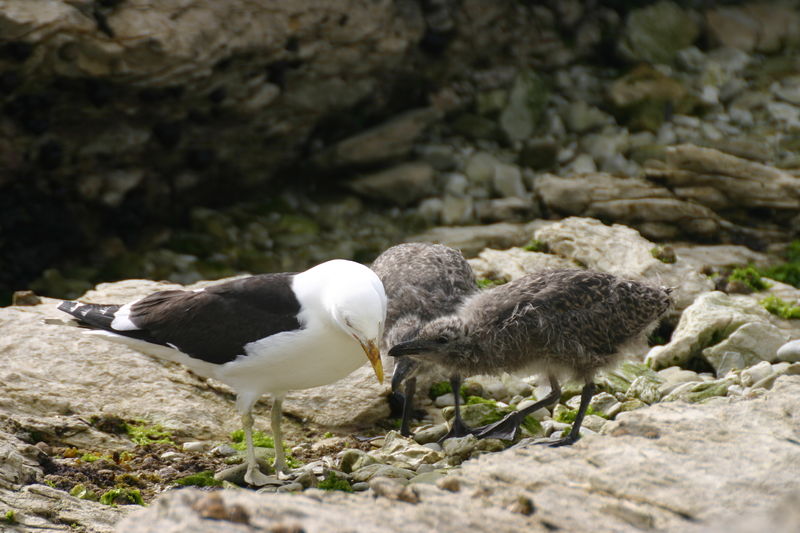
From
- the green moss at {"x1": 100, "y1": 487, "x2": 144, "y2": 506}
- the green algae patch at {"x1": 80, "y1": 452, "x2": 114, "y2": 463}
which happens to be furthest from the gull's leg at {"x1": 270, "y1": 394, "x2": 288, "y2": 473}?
the green algae patch at {"x1": 80, "y1": 452, "x2": 114, "y2": 463}

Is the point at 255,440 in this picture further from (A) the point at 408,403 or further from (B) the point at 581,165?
(B) the point at 581,165

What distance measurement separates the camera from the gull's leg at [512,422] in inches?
265

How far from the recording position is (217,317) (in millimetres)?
6375

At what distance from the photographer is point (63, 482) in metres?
5.83

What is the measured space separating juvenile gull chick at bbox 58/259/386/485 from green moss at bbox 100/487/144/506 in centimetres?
70

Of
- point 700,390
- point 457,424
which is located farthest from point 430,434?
point 700,390

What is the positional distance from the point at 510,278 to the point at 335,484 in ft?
12.4

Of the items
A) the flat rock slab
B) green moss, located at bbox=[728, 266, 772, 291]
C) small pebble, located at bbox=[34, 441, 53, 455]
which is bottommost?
green moss, located at bbox=[728, 266, 772, 291]

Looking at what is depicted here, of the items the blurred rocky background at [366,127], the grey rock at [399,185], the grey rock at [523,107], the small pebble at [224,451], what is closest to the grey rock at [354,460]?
the small pebble at [224,451]

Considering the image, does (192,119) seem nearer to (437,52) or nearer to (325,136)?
(325,136)

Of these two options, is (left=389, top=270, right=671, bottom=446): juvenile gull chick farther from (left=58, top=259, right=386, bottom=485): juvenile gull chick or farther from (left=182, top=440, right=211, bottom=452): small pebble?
(left=182, top=440, right=211, bottom=452): small pebble

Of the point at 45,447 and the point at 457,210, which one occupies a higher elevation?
the point at 45,447

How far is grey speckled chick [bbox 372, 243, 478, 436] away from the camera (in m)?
7.14

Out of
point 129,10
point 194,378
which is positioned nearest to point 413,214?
point 129,10
